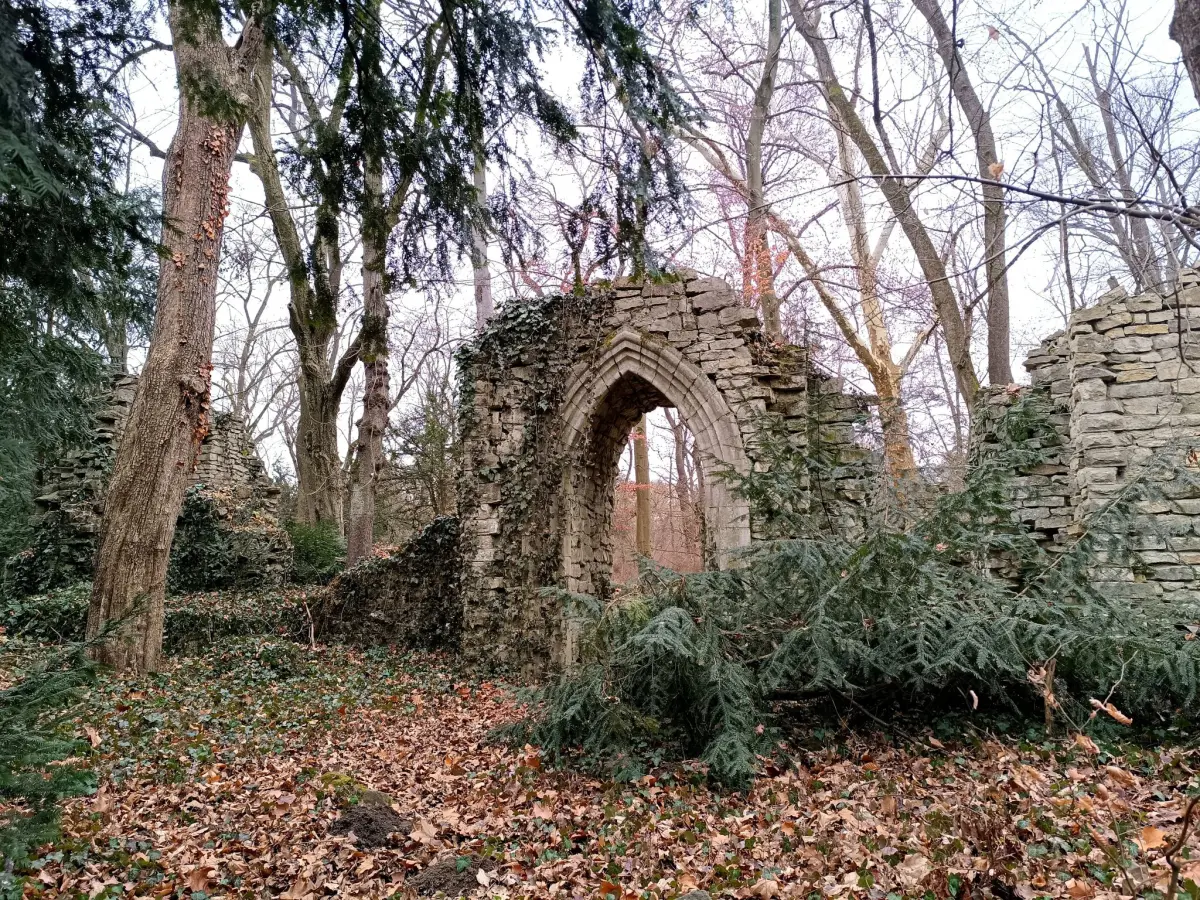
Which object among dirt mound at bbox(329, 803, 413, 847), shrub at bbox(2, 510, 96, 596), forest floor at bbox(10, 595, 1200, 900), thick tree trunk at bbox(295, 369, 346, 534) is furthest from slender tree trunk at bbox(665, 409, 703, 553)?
dirt mound at bbox(329, 803, 413, 847)

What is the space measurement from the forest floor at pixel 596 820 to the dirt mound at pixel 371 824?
0.05 ft

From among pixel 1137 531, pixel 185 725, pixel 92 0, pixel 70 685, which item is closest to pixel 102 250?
pixel 92 0

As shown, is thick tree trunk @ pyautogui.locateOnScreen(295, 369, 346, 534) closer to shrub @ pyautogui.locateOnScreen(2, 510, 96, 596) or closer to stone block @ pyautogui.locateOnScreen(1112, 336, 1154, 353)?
shrub @ pyautogui.locateOnScreen(2, 510, 96, 596)

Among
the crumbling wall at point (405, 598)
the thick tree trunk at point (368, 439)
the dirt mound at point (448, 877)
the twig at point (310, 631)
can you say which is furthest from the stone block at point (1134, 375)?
the twig at point (310, 631)

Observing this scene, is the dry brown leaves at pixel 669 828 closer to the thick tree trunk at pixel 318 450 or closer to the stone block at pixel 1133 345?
the stone block at pixel 1133 345

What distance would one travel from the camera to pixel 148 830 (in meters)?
3.99

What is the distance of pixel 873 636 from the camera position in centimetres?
482

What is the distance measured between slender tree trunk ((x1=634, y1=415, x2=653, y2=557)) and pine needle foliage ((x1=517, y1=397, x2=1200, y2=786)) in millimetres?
10947

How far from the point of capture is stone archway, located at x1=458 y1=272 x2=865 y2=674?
8.66m

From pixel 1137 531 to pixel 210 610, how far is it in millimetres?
9473

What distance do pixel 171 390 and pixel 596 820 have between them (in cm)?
545

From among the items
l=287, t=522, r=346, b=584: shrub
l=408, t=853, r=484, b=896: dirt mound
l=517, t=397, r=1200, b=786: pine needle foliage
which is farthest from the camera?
l=287, t=522, r=346, b=584: shrub

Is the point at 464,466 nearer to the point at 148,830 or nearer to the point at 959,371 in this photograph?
the point at 148,830

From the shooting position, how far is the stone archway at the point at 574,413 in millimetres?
8664
